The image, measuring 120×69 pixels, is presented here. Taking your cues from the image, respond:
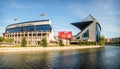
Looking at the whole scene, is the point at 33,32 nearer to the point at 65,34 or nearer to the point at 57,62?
the point at 65,34

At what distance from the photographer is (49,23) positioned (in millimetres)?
159250

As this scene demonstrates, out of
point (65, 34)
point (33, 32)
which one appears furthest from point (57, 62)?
point (65, 34)

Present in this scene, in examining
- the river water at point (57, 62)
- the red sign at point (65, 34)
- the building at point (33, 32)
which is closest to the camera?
the river water at point (57, 62)

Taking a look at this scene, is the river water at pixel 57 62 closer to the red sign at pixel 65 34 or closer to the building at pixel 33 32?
the building at pixel 33 32

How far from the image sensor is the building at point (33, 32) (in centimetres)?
14625

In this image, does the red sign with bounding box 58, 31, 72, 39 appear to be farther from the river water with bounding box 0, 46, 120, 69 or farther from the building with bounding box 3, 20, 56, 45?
the river water with bounding box 0, 46, 120, 69

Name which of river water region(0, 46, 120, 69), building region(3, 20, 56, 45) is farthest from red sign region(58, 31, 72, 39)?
river water region(0, 46, 120, 69)

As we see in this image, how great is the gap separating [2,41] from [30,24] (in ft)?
180

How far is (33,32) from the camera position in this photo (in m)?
149

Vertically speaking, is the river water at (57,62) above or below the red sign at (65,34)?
below

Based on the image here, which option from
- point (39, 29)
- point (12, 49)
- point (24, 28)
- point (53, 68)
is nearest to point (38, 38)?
point (39, 29)

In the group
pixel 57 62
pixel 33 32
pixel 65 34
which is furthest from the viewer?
pixel 65 34

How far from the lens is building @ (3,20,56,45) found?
146250 mm

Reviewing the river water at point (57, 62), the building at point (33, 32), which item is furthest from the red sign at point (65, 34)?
the river water at point (57, 62)
